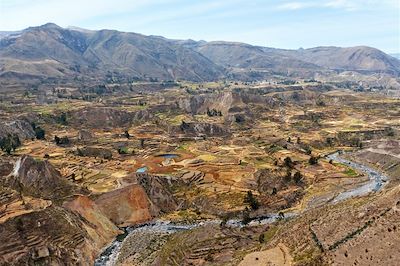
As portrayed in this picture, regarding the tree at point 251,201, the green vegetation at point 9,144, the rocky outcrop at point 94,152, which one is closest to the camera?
the tree at point 251,201

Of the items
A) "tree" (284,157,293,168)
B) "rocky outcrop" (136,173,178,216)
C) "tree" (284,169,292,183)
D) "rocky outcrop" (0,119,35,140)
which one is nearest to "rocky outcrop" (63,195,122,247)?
"rocky outcrop" (136,173,178,216)

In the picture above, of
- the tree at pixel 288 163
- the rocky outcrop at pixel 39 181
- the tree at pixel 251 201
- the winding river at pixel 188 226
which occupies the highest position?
the rocky outcrop at pixel 39 181

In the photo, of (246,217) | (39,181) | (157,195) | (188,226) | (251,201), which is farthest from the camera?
(157,195)

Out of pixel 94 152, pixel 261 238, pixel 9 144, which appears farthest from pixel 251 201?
pixel 9 144

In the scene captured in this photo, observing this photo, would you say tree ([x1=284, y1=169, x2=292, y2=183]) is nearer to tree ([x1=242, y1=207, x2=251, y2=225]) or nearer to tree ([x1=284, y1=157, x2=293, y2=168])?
tree ([x1=284, y1=157, x2=293, y2=168])

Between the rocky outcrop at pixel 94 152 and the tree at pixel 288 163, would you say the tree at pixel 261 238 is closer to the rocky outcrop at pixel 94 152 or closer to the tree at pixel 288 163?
the tree at pixel 288 163

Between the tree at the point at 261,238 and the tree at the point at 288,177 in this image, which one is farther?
the tree at the point at 288,177

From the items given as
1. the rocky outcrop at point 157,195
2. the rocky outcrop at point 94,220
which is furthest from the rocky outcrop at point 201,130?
the rocky outcrop at point 94,220

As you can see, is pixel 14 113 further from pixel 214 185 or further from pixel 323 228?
pixel 323 228

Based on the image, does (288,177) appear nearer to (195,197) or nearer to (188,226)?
(195,197)

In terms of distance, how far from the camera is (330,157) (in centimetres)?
15212

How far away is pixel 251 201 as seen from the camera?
98.8 m

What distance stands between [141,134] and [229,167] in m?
66.0

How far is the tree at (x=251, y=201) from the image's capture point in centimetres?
9744
